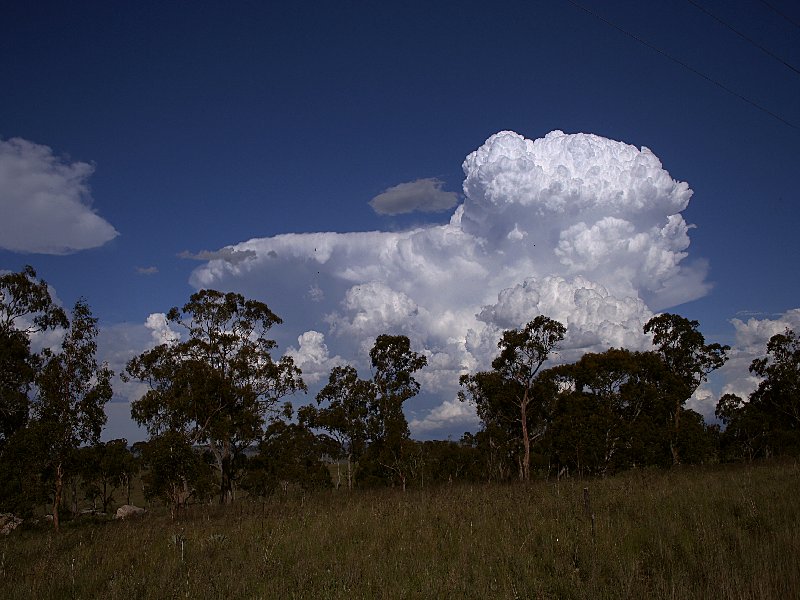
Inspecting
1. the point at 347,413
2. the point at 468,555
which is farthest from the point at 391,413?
the point at 468,555

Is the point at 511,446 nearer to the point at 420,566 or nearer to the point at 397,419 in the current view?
the point at 397,419

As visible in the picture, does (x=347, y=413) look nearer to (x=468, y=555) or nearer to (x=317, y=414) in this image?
(x=317, y=414)

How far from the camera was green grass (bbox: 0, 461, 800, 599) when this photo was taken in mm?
5973

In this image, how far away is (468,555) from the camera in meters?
7.41

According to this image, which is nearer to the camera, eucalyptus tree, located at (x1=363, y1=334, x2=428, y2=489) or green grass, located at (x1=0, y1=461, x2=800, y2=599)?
green grass, located at (x1=0, y1=461, x2=800, y2=599)

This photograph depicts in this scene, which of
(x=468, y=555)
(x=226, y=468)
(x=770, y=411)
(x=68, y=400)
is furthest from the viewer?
(x=770, y=411)

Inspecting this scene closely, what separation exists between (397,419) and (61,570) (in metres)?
28.3

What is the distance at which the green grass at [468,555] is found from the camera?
5.97 m

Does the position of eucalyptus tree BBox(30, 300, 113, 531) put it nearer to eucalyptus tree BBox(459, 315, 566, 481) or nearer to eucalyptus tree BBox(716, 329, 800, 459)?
eucalyptus tree BBox(459, 315, 566, 481)

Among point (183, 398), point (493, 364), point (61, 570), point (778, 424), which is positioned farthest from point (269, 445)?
point (778, 424)

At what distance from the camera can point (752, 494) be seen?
10.2 metres

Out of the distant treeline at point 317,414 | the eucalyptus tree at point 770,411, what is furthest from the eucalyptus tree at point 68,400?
the eucalyptus tree at point 770,411

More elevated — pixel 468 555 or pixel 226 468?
pixel 468 555

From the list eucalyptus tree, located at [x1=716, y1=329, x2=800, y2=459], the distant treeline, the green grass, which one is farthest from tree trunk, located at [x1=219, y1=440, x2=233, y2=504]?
eucalyptus tree, located at [x1=716, y1=329, x2=800, y2=459]
